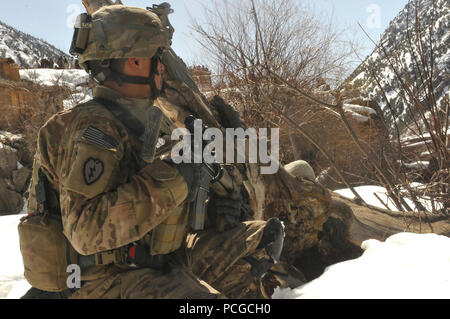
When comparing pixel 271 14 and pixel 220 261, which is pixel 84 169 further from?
pixel 271 14

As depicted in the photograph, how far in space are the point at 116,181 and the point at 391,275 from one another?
4.91 feet

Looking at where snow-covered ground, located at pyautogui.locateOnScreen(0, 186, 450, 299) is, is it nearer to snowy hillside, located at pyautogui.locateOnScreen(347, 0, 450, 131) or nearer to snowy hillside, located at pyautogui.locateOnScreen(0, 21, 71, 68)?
snowy hillside, located at pyautogui.locateOnScreen(347, 0, 450, 131)

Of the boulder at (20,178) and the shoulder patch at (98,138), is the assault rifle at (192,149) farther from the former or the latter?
the boulder at (20,178)

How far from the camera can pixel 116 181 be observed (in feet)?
5.03

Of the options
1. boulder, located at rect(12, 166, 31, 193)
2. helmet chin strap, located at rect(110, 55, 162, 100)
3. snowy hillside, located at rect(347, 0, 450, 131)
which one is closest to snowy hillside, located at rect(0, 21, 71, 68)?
boulder, located at rect(12, 166, 31, 193)

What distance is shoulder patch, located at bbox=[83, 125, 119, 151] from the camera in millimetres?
1427

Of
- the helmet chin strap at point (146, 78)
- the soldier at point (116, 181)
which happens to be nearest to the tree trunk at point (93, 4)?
the soldier at point (116, 181)

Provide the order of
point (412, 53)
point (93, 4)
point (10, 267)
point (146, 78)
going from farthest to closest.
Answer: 1. point (93, 4)
2. point (10, 267)
3. point (412, 53)
4. point (146, 78)

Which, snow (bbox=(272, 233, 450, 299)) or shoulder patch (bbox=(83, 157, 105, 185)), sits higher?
shoulder patch (bbox=(83, 157, 105, 185))

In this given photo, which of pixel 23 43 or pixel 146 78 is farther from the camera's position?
pixel 23 43

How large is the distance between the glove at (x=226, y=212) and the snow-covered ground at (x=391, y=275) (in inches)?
23.5

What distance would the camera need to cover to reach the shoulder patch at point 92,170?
141 centimetres

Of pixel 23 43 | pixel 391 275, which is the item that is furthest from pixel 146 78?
pixel 23 43

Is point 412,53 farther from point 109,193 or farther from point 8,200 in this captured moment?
point 8,200
